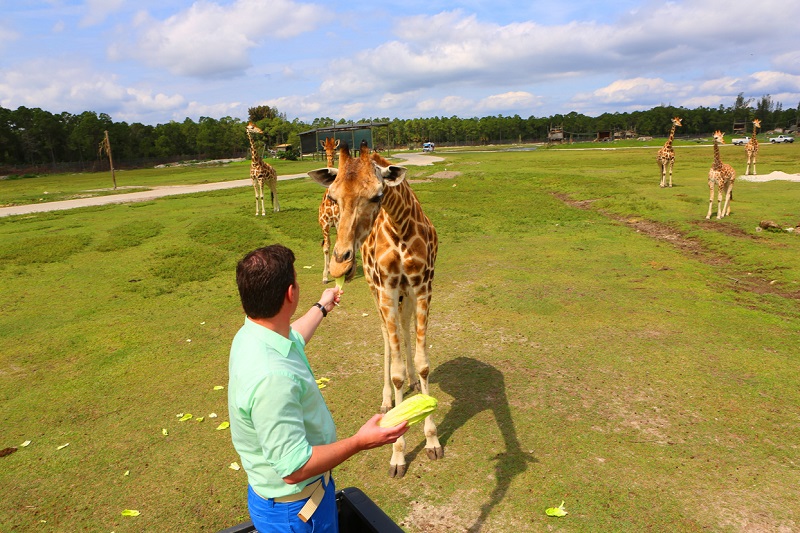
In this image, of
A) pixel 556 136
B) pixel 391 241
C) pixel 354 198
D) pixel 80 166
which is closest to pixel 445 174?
pixel 391 241

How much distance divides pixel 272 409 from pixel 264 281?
0.62 meters

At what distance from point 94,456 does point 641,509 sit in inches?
218

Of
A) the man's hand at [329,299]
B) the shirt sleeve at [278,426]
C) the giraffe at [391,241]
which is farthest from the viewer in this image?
the giraffe at [391,241]

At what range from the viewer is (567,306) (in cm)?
891

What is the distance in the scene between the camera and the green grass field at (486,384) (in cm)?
434

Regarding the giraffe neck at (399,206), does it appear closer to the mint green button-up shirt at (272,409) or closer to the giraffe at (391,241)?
the giraffe at (391,241)

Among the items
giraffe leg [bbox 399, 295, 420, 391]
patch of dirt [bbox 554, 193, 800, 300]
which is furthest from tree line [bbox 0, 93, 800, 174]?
giraffe leg [bbox 399, 295, 420, 391]

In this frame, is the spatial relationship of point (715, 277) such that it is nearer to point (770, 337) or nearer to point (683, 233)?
point (770, 337)

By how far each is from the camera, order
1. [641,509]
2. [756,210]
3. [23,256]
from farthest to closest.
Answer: [756,210] < [23,256] < [641,509]

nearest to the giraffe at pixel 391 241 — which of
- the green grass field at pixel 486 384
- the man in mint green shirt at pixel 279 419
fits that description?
the green grass field at pixel 486 384

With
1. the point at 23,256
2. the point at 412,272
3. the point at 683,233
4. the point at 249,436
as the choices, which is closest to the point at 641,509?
the point at 412,272

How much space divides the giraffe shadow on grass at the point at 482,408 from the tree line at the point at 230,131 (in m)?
31.7

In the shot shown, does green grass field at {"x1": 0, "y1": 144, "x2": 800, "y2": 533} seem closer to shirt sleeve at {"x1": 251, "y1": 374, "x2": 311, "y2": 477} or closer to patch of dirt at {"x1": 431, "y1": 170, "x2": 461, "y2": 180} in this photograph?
shirt sleeve at {"x1": 251, "y1": 374, "x2": 311, "y2": 477}

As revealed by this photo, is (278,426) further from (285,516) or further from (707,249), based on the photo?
(707,249)
